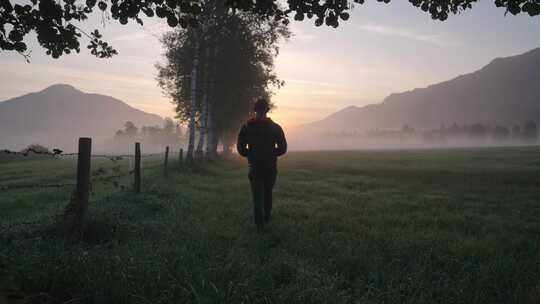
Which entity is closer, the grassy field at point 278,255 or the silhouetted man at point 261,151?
the grassy field at point 278,255

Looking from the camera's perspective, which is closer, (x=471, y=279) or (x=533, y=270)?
(x=471, y=279)

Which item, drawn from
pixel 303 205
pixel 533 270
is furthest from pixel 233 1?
pixel 303 205

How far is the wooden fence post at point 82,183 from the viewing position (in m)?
6.43

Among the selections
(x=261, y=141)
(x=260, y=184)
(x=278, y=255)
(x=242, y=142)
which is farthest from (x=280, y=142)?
(x=278, y=255)

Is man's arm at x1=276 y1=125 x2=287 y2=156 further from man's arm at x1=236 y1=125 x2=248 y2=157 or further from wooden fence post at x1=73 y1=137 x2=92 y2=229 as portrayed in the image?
wooden fence post at x1=73 y1=137 x2=92 y2=229

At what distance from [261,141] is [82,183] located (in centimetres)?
340

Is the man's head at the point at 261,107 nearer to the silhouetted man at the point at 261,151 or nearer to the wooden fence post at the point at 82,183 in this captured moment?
the silhouetted man at the point at 261,151

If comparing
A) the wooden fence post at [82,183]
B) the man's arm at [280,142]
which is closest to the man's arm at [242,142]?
the man's arm at [280,142]

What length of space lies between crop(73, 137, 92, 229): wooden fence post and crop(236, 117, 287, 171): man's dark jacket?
2866mm

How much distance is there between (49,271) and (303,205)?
26.0 feet

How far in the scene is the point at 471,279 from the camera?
5094 mm

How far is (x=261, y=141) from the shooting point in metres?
7.61

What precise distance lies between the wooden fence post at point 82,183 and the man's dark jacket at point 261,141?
2866mm

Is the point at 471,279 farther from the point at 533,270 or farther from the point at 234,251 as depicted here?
the point at 234,251
